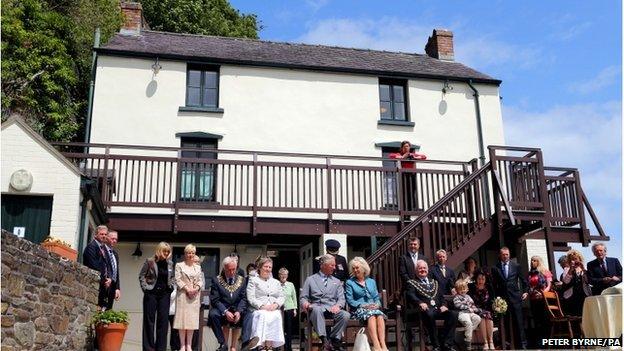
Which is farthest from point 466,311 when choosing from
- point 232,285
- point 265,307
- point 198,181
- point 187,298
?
point 198,181

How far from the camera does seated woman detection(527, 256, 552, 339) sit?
9.73 meters

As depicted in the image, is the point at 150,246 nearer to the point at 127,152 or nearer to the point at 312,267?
the point at 127,152

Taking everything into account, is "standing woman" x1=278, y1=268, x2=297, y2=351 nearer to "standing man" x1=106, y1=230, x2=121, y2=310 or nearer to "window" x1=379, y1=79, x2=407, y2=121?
"standing man" x1=106, y1=230, x2=121, y2=310

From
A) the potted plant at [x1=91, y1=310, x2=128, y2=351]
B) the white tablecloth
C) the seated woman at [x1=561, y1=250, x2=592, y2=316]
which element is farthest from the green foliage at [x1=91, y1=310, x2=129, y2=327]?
the seated woman at [x1=561, y1=250, x2=592, y2=316]

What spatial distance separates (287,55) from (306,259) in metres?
6.48

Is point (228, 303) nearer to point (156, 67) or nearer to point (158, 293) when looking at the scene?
point (158, 293)

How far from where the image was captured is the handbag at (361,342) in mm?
7359

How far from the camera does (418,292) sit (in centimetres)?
856

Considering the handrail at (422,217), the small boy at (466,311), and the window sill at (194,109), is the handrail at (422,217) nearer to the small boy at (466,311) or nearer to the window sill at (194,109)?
the small boy at (466,311)

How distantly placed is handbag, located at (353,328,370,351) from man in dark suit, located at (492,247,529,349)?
2.95m

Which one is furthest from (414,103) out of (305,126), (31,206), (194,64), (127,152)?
(31,206)

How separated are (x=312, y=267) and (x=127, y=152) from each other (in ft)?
17.1

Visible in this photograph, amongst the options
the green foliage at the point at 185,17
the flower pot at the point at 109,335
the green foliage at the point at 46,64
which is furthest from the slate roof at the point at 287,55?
the green foliage at the point at 185,17

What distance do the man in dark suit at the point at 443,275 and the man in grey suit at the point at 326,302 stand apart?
Result: 1610mm
